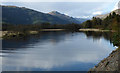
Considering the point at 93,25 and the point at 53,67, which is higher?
the point at 93,25

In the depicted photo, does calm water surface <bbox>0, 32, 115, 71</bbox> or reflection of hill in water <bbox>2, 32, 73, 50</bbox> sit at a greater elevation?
reflection of hill in water <bbox>2, 32, 73, 50</bbox>

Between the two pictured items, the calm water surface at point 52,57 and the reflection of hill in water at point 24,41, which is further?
the reflection of hill in water at point 24,41

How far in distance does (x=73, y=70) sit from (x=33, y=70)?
6.01m

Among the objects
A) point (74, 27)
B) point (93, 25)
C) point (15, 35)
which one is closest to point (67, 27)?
point (74, 27)

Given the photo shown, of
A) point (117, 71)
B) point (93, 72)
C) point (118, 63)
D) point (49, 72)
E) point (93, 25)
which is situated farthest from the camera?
point (93, 25)

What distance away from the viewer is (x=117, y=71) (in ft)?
47.0

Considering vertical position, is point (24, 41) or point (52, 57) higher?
point (24, 41)

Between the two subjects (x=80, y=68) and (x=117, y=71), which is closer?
(x=117, y=71)

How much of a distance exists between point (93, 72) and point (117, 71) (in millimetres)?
4706

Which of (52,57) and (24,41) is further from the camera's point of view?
(24,41)

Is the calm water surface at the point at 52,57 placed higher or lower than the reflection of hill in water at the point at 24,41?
lower

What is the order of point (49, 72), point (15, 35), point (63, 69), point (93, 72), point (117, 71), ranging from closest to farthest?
point (117, 71)
point (93, 72)
point (49, 72)
point (63, 69)
point (15, 35)

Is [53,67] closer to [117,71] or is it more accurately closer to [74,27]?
[117,71]

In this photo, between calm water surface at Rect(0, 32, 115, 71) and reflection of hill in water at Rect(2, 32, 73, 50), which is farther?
reflection of hill in water at Rect(2, 32, 73, 50)
